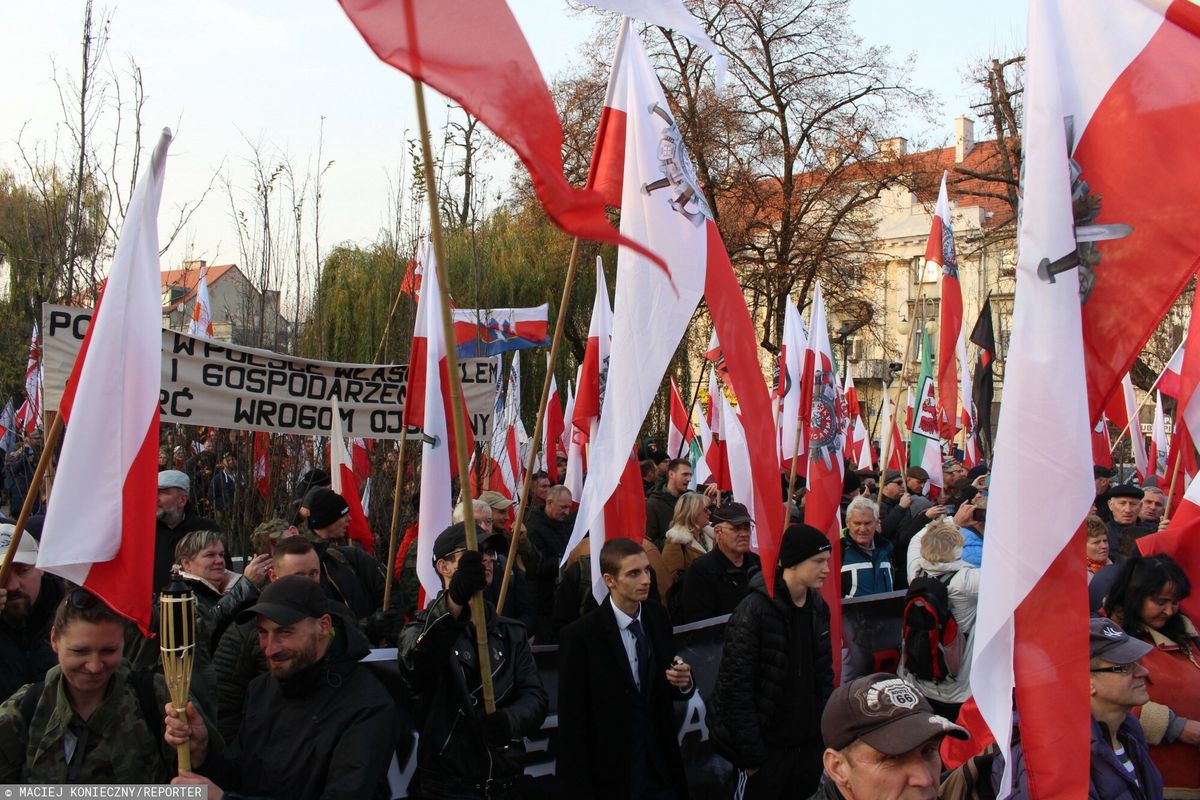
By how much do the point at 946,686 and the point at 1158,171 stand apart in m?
3.16

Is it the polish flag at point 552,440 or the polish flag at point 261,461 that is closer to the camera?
the polish flag at point 261,461

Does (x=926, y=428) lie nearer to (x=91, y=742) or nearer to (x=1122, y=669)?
(x=1122, y=669)

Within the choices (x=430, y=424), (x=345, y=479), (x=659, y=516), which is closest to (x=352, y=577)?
(x=430, y=424)

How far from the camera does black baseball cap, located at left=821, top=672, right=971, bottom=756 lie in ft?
9.36

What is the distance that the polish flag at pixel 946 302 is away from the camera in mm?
9688

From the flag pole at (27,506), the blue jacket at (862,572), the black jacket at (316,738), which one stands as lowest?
the blue jacket at (862,572)

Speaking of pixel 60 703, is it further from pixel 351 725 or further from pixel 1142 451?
pixel 1142 451

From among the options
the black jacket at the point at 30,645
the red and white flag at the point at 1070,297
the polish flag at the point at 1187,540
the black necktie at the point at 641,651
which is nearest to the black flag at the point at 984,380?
the polish flag at the point at 1187,540

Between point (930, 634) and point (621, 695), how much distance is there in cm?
198

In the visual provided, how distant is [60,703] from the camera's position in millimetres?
3201

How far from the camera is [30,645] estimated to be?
177 inches

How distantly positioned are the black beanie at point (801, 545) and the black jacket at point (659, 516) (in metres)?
5.07

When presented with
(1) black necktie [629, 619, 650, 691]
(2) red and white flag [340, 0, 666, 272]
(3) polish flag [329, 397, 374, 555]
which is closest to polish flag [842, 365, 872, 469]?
(3) polish flag [329, 397, 374, 555]

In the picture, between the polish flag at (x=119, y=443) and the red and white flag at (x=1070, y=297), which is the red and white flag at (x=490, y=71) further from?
the red and white flag at (x=1070, y=297)
